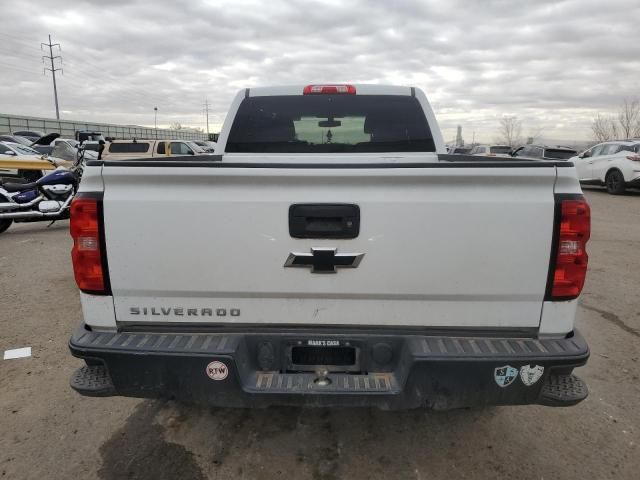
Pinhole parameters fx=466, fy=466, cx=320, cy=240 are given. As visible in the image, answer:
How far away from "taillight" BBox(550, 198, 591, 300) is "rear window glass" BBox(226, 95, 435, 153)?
2.07 meters

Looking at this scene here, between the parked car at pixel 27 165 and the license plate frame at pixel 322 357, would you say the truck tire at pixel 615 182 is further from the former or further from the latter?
the parked car at pixel 27 165

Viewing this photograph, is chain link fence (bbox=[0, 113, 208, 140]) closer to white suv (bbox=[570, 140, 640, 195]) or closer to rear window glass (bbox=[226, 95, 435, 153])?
white suv (bbox=[570, 140, 640, 195])

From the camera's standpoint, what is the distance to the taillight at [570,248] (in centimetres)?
209

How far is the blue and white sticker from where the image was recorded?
2141 mm

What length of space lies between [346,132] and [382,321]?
7.71 ft

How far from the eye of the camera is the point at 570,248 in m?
2.13

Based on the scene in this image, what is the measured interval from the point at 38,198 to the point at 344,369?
8.44 meters

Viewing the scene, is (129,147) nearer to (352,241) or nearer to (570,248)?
(352,241)

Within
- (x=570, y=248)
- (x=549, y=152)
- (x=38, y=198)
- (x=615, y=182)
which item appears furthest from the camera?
(x=549, y=152)

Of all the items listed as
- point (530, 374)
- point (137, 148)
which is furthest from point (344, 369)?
point (137, 148)

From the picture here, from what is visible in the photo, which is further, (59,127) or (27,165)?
(59,127)

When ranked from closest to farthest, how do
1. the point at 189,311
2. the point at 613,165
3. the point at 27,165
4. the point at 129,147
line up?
the point at 189,311
the point at 27,165
the point at 613,165
the point at 129,147

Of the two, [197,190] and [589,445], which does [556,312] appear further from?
[197,190]

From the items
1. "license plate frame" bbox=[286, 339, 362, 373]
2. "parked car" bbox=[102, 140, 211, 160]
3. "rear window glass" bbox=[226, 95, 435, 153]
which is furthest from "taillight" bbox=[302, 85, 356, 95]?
"parked car" bbox=[102, 140, 211, 160]
